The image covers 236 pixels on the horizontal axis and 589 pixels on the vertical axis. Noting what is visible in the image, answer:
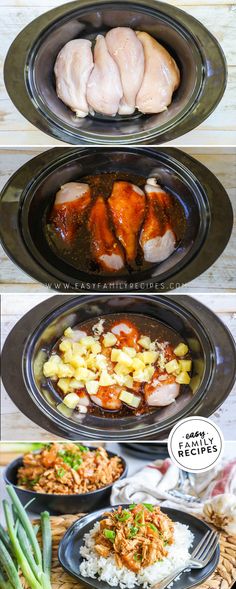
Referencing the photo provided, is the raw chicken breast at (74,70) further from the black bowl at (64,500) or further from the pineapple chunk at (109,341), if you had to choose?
the black bowl at (64,500)

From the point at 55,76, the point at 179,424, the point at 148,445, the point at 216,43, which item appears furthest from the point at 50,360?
the point at 216,43

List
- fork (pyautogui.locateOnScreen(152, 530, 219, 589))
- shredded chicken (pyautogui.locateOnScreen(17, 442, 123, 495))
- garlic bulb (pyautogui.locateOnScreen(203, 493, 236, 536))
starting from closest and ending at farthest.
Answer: fork (pyautogui.locateOnScreen(152, 530, 219, 589)), garlic bulb (pyautogui.locateOnScreen(203, 493, 236, 536)), shredded chicken (pyautogui.locateOnScreen(17, 442, 123, 495))

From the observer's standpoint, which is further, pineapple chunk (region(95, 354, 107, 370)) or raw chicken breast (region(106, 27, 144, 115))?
pineapple chunk (region(95, 354, 107, 370))

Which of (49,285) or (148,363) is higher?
(49,285)

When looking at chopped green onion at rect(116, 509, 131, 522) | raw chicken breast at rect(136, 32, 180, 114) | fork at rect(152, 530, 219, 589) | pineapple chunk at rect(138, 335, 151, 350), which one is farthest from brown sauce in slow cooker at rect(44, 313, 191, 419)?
raw chicken breast at rect(136, 32, 180, 114)

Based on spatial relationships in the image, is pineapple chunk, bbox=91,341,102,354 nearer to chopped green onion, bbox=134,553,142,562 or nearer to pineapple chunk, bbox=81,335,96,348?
pineapple chunk, bbox=81,335,96,348

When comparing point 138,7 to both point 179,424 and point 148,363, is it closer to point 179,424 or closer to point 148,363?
point 148,363
